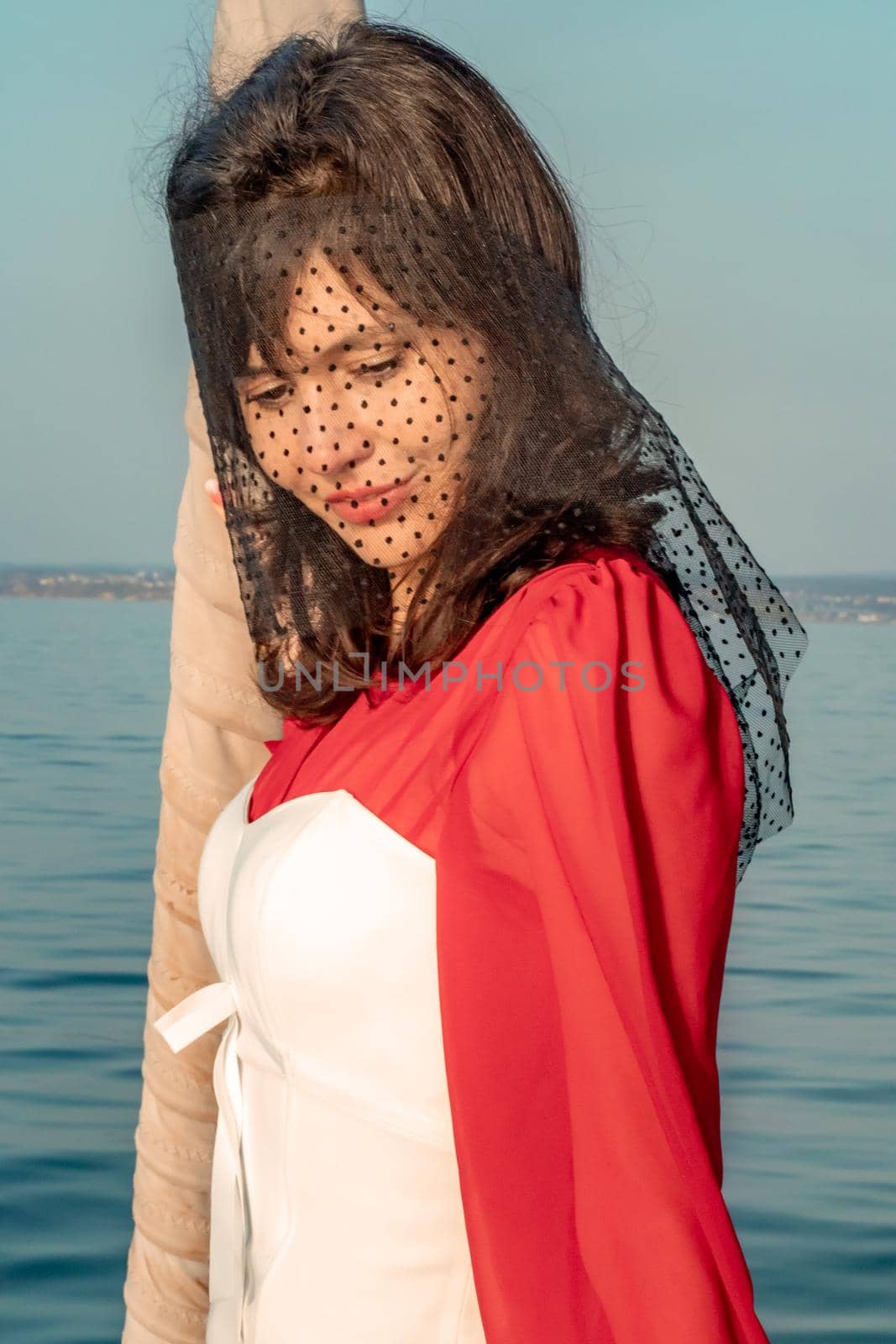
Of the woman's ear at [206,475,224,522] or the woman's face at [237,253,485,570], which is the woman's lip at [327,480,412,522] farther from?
the woman's ear at [206,475,224,522]

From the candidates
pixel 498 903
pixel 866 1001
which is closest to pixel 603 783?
pixel 498 903

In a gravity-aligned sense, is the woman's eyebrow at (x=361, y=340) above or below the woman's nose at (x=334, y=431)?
above

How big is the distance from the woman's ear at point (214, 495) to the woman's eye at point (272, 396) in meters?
0.25

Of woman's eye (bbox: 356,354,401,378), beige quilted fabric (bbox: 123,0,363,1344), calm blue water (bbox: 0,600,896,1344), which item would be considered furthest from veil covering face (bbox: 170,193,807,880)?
calm blue water (bbox: 0,600,896,1344)

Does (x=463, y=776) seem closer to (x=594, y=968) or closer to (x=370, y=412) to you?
(x=594, y=968)

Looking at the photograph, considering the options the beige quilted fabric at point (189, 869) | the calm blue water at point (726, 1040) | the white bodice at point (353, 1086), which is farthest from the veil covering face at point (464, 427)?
the calm blue water at point (726, 1040)

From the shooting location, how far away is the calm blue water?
328cm

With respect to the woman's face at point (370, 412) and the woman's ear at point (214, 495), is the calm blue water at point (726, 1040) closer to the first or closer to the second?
the woman's ear at point (214, 495)

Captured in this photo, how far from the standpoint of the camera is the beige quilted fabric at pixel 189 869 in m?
1.55

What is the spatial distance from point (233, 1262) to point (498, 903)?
0.44 m

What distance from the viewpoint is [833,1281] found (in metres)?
3.31

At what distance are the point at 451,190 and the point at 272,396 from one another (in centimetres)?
24

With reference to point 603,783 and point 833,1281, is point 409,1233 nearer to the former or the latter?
point 603,783

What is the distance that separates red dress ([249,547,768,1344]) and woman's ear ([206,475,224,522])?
0.56 m
